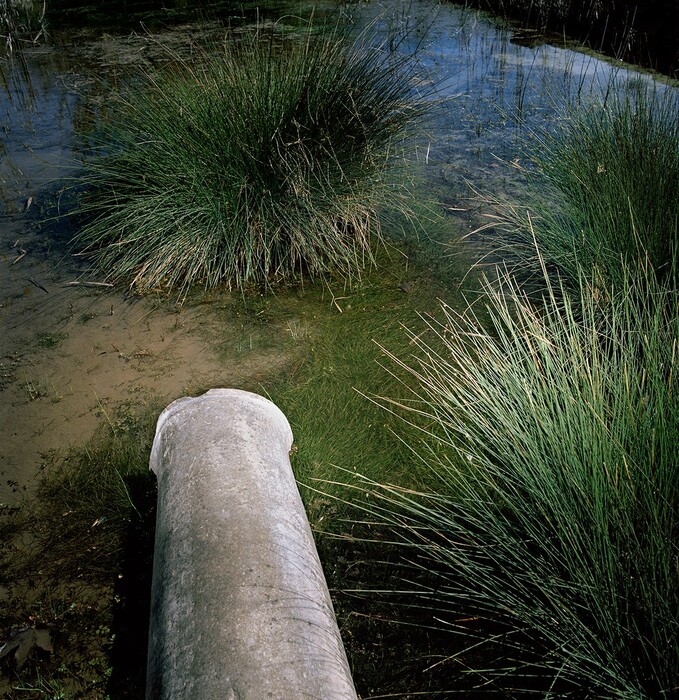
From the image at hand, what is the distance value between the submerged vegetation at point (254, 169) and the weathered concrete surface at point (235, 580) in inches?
66.4

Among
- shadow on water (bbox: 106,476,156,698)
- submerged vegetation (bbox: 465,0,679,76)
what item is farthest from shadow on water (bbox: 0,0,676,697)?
submerged vegetation (bbox: 465,0,679,76)

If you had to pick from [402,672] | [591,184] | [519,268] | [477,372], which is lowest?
[402,672]

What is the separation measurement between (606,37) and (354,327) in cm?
549

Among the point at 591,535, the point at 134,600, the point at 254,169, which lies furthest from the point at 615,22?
the point at 134,600

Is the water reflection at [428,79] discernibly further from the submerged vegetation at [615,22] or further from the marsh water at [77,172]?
the submerged vegetation at [615,22]

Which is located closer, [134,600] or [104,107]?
[134,600]

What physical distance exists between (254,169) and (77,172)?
1876 millimetres

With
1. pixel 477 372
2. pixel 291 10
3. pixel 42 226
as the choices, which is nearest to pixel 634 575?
pixel 477 372

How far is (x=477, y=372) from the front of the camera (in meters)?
2.07

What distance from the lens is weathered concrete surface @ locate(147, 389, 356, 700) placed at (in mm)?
1462

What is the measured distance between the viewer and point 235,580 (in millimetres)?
1603

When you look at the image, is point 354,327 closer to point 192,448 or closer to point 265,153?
point 265,153

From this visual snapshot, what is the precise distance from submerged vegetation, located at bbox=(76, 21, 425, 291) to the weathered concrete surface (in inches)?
66.4

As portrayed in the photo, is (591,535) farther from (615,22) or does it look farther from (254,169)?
(615,22)
